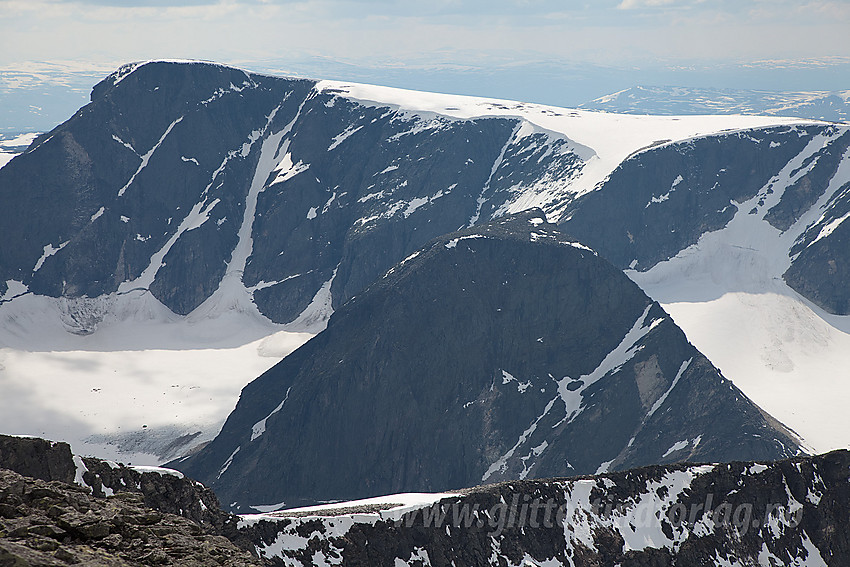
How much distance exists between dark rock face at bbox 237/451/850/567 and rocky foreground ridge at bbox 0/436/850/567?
113 mm

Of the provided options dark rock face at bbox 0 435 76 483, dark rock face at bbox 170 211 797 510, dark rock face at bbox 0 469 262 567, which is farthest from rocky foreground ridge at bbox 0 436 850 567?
dark rock face at bbox 170 211 797 510

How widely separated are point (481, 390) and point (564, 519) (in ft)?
270

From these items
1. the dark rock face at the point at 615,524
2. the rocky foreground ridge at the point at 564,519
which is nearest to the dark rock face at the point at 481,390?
the dark rock face at the point at 615,524

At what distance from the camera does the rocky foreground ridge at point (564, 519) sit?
74.4 meters

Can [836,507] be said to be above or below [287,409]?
above

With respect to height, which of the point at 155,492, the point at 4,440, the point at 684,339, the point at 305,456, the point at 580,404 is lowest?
the point at 305,456

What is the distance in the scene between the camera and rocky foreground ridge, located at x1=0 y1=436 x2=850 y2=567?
74.4m

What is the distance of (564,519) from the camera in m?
93.4

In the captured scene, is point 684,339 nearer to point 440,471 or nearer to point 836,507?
point 440,471

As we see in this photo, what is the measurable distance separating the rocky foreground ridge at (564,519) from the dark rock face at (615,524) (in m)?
0.11

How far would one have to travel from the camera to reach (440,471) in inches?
6624

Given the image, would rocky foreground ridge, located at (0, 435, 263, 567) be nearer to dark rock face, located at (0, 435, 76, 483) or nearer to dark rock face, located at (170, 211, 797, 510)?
dark rock face, located at (0, 435, 76, 483)

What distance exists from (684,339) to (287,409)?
78240 millimetres

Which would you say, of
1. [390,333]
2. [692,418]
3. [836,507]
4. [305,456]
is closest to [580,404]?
[692,418]
